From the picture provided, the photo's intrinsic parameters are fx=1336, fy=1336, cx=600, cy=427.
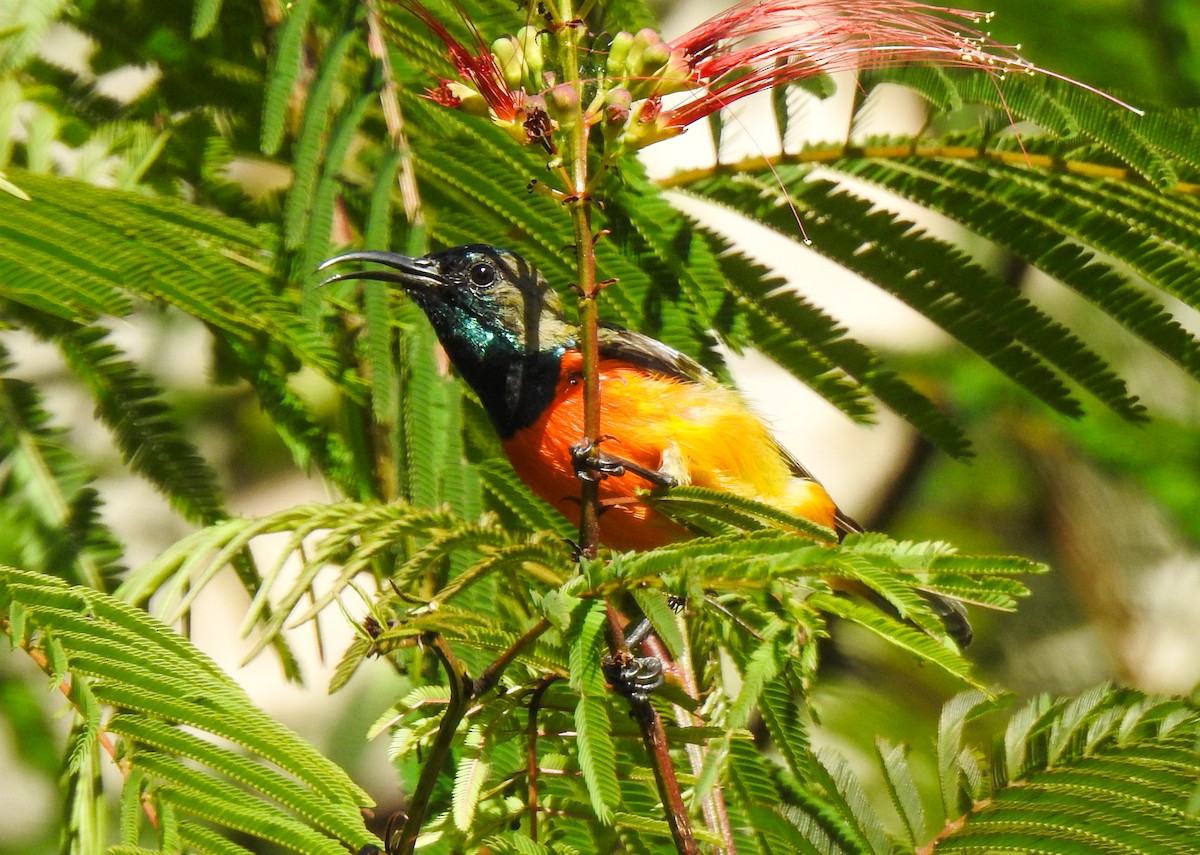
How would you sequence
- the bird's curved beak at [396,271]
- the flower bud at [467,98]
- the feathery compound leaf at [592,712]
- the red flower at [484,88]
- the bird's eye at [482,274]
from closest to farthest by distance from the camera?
1. the feathery compound leaf at [592,712]
2. the red flower at [484,88]
3. the flower bud at [467,98]
4. the bird's curved beak at [396,271]
5. the bird's eye at [482,274]

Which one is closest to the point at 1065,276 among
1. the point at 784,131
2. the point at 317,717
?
the point at 784,131

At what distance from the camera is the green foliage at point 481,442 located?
76.0 inches

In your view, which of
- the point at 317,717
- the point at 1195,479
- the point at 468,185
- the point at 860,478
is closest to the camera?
the point at 468,185

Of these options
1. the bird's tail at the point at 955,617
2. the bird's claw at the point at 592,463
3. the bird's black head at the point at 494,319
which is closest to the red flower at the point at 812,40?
the bird's claw at the point at 592,463

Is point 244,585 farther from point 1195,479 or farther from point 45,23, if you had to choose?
point 1195,479

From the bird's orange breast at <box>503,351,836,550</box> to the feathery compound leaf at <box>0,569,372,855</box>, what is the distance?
3.51ft

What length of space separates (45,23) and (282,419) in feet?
3.18

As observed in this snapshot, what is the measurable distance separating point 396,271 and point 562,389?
21.2 inches

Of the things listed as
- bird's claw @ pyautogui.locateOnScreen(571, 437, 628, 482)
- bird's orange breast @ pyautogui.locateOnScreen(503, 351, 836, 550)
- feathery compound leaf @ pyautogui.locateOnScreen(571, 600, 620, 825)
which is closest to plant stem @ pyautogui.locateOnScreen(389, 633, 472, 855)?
A: feathery compound leaf @ pyautogui.locateOnScreen(571, 600, 620, 825)

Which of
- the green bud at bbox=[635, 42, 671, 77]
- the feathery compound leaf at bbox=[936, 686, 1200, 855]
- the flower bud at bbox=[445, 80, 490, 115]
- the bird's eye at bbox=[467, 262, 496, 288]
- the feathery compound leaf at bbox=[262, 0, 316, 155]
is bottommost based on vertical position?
the feathery compound leaf at bbox=[936, 686, 1200, 855]

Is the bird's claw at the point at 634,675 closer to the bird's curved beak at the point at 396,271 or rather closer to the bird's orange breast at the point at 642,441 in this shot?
the bird's orange breast at the point at 642,441

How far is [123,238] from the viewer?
8.28 ft

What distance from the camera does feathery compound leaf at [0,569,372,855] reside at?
6.79 ft

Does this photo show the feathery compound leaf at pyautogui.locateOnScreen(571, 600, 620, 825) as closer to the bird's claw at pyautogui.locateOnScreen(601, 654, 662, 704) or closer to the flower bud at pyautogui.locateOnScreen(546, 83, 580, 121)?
the bird's claw at pyautogui.locateOnScreen(601, 654, 662, 704)
